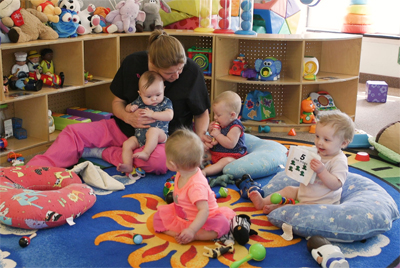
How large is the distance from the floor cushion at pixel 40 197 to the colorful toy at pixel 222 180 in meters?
0.71

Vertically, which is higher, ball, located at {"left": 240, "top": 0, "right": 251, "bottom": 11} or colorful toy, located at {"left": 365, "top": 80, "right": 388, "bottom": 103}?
ball, located at {"left": 240, "top": 0, "right": 251, "bottom": 11}

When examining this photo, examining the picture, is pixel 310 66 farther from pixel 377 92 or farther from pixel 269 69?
pixel 377 92

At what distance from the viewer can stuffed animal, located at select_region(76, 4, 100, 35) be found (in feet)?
11.7

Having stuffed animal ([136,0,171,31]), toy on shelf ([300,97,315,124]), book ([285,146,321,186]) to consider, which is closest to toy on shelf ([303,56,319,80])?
toy on shelf ([300,97,315,124])

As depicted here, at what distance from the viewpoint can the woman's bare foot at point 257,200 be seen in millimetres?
2375

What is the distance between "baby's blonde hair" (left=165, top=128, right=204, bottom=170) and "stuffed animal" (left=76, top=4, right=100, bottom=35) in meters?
1.93

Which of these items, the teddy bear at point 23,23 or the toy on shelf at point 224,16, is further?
the toy on shelf at point 224,16

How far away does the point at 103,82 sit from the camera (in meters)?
3.69

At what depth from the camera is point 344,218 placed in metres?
2.01

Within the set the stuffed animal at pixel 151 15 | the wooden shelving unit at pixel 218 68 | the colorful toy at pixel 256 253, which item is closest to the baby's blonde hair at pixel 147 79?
the wooden shelving unit at pixel 218 68

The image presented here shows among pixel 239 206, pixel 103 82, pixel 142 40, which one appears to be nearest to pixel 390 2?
pixel 142 40

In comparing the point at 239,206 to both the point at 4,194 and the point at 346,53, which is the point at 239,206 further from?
the point at 346,53

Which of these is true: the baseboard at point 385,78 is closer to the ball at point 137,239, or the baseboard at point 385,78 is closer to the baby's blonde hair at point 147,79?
the baby's blonde hair at point 147,79

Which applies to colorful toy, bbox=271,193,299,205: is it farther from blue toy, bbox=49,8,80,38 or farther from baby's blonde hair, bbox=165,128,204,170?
blue toy, bbox=49,8,80,38
